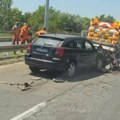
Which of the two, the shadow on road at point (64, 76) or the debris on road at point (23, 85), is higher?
the debris on road at point (23, 85)

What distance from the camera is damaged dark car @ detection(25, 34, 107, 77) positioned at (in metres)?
14.6

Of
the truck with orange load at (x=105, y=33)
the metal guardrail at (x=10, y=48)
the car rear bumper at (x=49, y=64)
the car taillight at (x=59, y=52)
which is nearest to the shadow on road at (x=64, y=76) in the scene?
the car rear bumper at (x=49, y=64)

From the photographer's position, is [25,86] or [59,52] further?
[59,52]

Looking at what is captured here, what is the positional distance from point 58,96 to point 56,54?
3.44 meters

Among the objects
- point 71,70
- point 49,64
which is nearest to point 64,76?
point 71,70

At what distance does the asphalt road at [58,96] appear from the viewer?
9.14 meters

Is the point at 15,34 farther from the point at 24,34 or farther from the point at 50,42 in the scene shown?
the point at 50,42

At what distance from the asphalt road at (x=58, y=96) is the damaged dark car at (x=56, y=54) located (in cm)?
41

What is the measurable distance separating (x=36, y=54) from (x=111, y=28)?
899 centimetres

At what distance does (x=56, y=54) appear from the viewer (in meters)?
14.6

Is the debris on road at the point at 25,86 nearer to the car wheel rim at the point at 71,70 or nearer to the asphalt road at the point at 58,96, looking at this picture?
the asphalt road at the point at 58,96

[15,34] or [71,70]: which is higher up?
[15,34]

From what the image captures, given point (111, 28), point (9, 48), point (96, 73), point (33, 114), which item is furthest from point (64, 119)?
point (111, 28)

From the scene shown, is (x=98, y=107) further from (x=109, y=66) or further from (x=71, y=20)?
(x=71, y=20)
